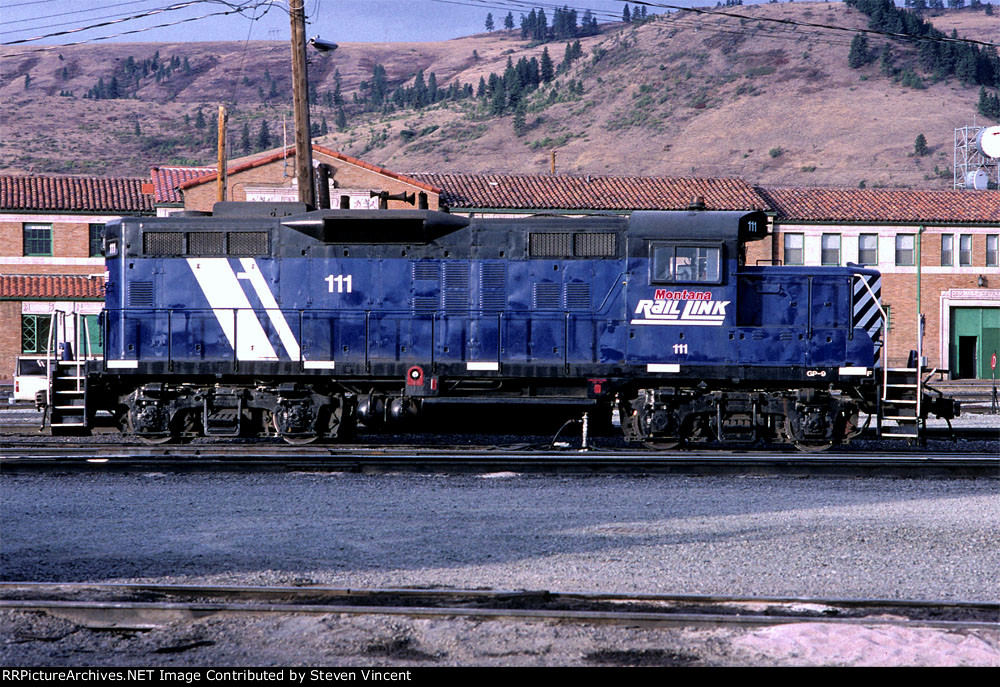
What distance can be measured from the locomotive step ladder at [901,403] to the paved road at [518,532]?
252cm

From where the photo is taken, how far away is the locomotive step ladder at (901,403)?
15094 mm

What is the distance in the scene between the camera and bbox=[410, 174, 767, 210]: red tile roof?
1711 inches

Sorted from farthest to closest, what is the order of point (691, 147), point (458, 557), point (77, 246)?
point (691, 147), point (77, 246), point (458, 557)

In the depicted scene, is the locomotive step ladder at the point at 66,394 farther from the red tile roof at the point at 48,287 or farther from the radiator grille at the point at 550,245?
the red tile roof at the point at 48,287

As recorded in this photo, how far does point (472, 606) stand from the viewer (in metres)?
6.73

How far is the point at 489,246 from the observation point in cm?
1602

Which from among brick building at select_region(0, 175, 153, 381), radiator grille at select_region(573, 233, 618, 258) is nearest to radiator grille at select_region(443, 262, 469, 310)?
radiator grille at select_region(573, 233, 618, 258)

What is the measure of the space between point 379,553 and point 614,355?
7.96 meters

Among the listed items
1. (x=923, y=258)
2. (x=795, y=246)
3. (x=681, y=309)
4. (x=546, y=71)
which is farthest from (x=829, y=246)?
(x=546, y=71)

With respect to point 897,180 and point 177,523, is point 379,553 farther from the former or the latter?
point 897,180

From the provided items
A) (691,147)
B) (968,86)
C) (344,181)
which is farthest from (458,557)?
(968,86)

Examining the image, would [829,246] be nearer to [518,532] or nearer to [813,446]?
[813,446]

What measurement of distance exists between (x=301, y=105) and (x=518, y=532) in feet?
42.5

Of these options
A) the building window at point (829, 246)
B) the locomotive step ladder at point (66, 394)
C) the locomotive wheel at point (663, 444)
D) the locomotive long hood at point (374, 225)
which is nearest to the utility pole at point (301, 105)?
the locomotive long hood at point (374, 225)
